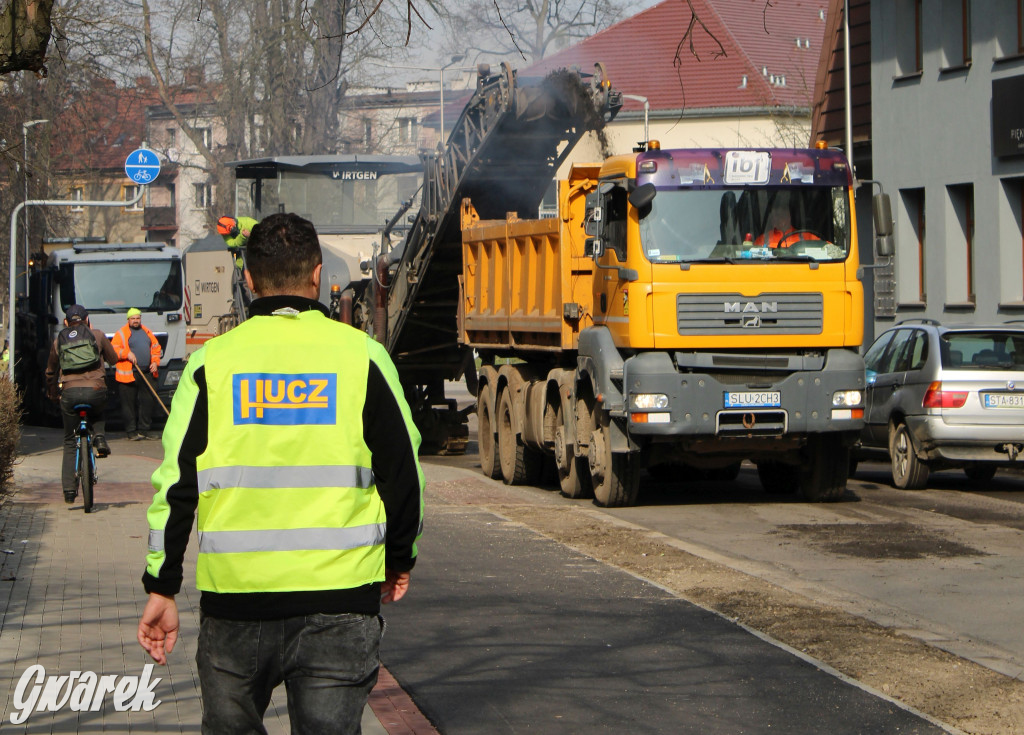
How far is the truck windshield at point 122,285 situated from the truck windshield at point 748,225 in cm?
1464

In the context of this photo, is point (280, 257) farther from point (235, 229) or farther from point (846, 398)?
point (235, 229)

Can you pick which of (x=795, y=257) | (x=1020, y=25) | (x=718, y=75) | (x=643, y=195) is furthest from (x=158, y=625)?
(x=718, y=75)

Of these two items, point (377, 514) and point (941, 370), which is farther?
point (941, 370)

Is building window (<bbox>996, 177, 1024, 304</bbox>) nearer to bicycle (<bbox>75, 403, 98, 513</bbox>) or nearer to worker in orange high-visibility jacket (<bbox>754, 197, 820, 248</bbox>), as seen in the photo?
worker in orange high-visibility jacket (<bbox>754, 197, 820, 248</bbox>)

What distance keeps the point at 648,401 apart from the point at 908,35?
600 inches

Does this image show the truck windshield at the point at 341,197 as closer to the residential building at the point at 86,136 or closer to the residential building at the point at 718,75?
the residential building at the point at 86,136


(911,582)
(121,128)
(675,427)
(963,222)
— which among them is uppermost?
(121,128)

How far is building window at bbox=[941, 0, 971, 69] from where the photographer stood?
76.9ft

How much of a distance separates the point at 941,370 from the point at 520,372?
4343 mm

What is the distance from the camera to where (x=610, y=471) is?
1325 centimetres

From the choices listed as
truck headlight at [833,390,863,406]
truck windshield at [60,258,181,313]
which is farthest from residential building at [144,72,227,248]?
truck headlight at [833,390,863,406]

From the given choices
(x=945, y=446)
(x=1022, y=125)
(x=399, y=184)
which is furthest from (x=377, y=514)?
(x=1022, y=125)

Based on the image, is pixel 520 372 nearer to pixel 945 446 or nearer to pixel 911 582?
pixel 945 446

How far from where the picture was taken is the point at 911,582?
30.5 feet
